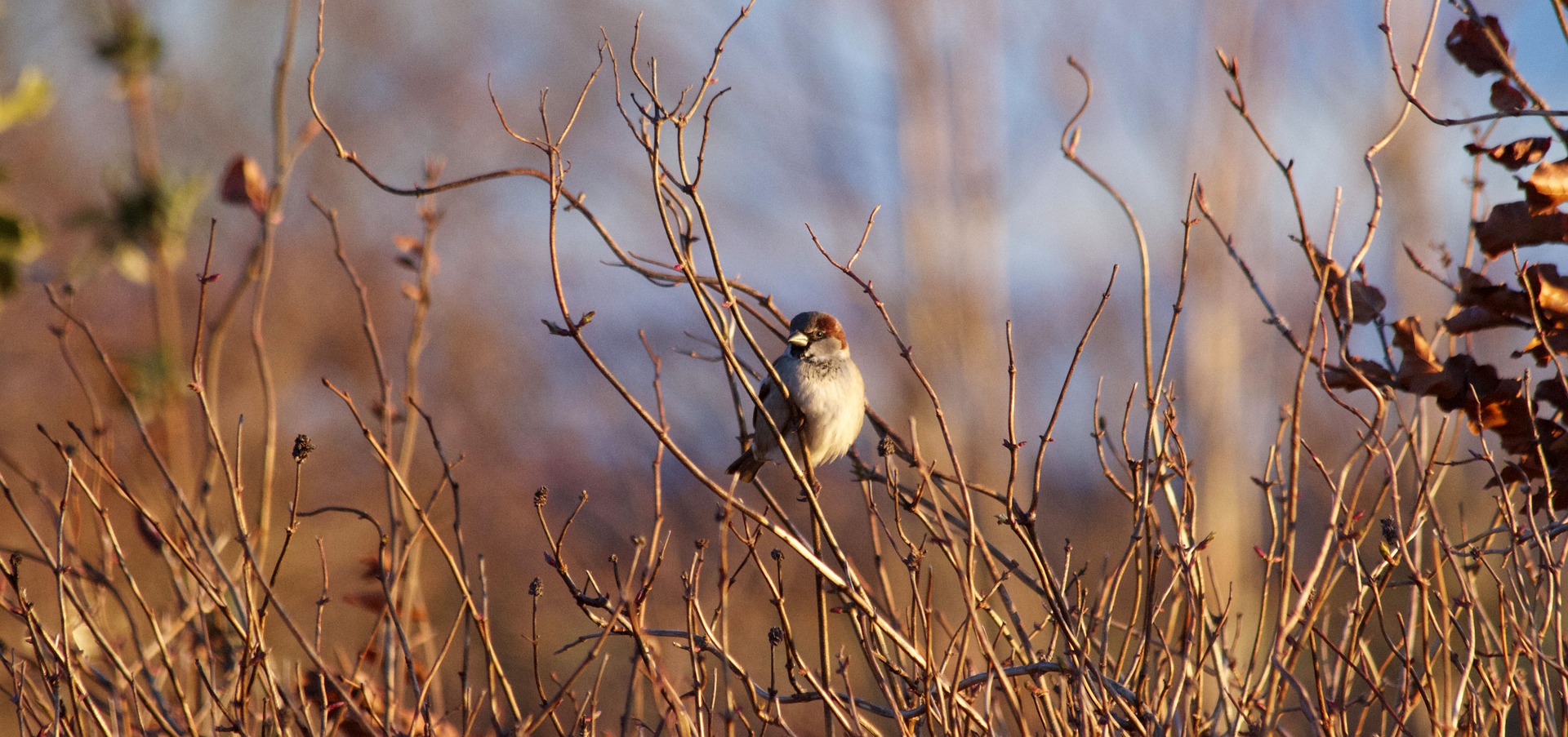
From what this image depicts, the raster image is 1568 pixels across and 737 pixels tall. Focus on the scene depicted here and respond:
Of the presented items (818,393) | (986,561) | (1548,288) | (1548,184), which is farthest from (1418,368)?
(818,393)

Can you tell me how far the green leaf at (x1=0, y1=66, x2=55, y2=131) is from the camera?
113 inches

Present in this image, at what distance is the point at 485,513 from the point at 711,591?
4804 mm

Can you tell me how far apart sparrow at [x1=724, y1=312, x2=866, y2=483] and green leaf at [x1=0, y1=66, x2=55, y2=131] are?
1942 millimetres

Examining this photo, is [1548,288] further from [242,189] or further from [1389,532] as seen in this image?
[242,189]

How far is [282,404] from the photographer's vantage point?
10414mm

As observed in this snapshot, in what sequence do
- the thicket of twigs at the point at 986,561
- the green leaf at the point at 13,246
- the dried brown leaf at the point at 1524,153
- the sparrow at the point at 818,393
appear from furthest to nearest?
the sparrow at the point at 818,393 → the green leaf at the point at 13,246 → the dried brown leaf at the point at 1524,153 → the thicket of twigs at the point at 986,561

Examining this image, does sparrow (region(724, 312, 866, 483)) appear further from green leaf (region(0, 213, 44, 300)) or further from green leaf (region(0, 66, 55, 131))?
green leaf (region(0, 66, 55, 131))

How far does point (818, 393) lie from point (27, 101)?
212cm

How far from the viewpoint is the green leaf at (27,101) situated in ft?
9.45

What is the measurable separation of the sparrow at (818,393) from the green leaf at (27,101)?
6.37ft

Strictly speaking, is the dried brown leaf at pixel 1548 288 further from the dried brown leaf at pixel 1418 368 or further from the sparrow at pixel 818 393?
the sparrow at pixel 818 393

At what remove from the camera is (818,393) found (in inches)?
140

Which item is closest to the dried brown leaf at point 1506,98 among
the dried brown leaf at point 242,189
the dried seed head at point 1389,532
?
the dried seed head at point 1389,532

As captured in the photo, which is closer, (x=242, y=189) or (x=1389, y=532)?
(x=1389, y=532)
